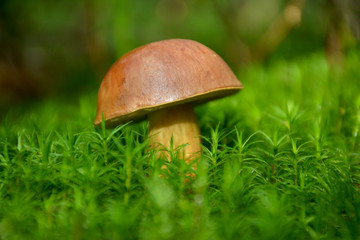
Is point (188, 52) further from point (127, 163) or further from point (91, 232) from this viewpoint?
point (91, 232)

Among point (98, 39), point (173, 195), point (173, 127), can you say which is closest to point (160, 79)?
point (173, 127)

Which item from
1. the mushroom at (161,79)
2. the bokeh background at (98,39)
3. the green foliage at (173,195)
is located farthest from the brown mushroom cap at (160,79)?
the bokeh background at (98,39)

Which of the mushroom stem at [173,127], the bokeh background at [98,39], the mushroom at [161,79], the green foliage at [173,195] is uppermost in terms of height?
the bokeh background at [98,39]

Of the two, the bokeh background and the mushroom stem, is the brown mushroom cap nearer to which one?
the mushroom stem

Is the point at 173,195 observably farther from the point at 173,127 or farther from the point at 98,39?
the point at 98,39

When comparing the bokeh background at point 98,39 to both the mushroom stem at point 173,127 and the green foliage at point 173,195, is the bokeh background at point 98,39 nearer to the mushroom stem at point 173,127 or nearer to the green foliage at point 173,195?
the green foliage at point 173,195

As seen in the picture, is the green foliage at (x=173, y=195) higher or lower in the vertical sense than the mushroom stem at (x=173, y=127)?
lower
